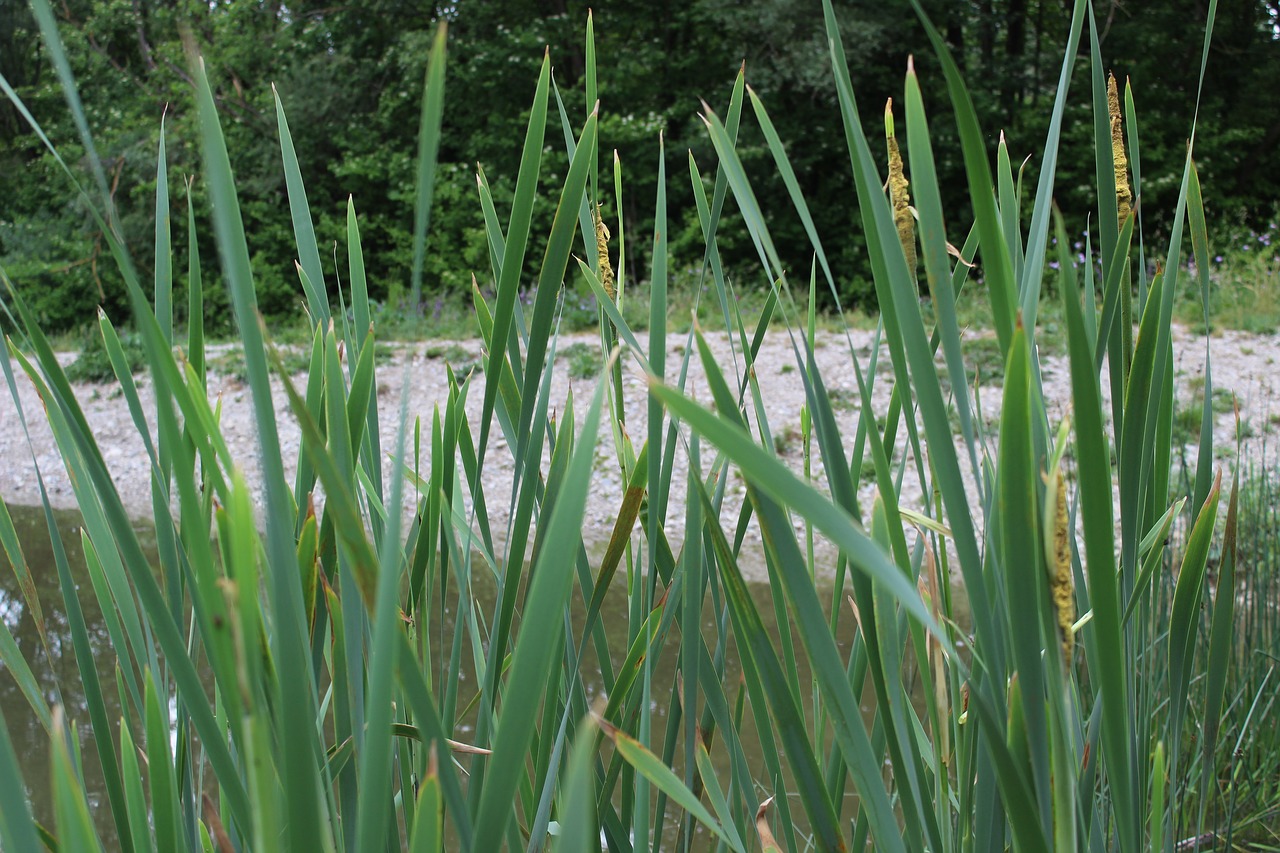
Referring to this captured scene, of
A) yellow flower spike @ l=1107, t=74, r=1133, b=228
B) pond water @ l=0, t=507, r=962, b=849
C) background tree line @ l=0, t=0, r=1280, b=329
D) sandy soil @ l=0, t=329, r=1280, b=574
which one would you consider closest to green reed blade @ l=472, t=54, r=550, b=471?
yellow flower spike @ l=1107, t=74, r=1133, b=228

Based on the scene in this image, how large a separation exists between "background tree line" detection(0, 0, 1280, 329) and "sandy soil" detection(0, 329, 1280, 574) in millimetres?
3014

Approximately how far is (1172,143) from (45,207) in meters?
9.81

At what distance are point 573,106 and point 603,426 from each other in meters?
5.22

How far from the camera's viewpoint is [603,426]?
3.76 metres

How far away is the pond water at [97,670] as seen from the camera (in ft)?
5.14

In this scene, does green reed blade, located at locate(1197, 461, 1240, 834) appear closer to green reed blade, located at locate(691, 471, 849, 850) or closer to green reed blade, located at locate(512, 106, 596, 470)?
green reed blade, located at locate(691, 471, 849, 850)

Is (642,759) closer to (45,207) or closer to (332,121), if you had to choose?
(332,121)

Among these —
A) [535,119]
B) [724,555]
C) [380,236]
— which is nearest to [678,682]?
[724,555]

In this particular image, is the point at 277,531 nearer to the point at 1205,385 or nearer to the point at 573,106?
the point at 1205,385

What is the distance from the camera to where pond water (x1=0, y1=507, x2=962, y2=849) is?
157 cm

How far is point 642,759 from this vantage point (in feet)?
1.05

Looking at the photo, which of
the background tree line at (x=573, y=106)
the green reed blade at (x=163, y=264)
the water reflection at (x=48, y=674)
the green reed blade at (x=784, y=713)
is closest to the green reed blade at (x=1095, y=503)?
the green reed blade at (x=784, y=713)

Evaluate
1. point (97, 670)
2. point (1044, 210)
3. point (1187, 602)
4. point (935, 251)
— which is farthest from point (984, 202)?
point (97, 670)

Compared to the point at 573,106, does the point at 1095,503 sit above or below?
below
